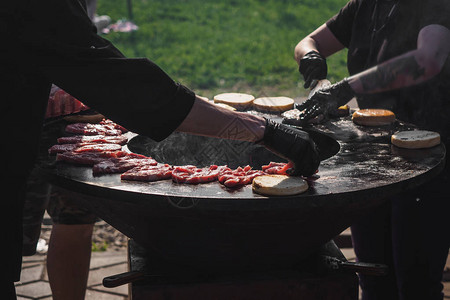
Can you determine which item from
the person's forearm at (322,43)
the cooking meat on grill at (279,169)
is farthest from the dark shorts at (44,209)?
the person's forearm at (322,43)

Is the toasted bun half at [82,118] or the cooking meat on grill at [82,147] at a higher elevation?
the toasted bun half at [82,118]

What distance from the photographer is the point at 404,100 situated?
10.8 ft

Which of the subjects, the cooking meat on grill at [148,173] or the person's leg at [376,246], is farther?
the person's leg at [376,246]

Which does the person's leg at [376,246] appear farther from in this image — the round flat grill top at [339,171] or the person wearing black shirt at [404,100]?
the round flat grill top at [339,171]

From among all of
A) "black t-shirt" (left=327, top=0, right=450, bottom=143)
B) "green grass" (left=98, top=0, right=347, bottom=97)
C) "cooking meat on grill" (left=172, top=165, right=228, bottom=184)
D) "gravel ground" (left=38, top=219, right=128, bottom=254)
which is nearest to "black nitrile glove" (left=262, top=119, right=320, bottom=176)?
"cooking meat on grill" (left=172, top=165, right=228, bottom=184)

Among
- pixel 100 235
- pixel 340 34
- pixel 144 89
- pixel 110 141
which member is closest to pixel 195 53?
pixel 100 235

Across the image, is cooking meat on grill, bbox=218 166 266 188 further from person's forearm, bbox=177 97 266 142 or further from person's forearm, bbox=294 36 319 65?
person's forearm, bbox=294 36 319 65

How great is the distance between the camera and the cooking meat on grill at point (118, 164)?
2346mm

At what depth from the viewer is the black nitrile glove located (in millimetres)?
2271

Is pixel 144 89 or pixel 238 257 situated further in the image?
pixel 238 257

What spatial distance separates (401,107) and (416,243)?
82cm

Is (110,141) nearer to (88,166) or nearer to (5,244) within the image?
(88,166)

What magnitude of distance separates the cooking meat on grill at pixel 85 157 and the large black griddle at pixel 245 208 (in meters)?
0.04

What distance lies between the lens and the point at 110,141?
2.83m
